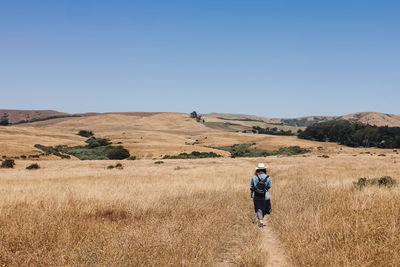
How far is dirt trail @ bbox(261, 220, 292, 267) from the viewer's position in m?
6.19

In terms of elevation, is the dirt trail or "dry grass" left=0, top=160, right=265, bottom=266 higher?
"dry grass" left=0, top=160, right=265, bottom=266

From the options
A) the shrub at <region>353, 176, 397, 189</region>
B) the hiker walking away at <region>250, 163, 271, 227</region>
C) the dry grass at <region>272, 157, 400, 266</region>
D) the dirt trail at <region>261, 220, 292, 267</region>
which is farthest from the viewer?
the shrub at <region>353, 176, 397, 189</region>

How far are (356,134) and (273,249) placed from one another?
423 ft

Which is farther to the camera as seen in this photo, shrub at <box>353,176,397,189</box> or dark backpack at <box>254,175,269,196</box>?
shrub at <box>353,176,397,189</box>

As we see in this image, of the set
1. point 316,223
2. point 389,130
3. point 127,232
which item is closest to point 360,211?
point 316,223

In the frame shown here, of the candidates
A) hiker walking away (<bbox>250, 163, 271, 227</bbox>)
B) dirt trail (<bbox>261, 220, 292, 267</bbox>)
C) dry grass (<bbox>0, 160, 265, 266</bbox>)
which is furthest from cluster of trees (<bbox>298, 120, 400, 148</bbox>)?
dry grass (<bbox>0, 160, 265, 266</bbox>)

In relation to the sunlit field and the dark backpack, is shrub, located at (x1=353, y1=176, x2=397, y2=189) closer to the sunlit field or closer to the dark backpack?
the sunlit field

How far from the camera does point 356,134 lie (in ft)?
393

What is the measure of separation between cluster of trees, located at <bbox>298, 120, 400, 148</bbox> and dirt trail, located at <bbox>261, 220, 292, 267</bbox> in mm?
110709

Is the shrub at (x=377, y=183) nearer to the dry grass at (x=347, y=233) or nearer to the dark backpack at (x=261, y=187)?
the dry grass at (x=347, y=233)

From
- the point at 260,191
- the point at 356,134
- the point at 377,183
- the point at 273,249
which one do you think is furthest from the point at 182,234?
the point at 356,134

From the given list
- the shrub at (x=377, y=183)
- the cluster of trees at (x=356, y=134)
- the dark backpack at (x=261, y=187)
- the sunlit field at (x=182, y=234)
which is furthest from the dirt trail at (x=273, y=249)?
the cluster of trees at (x=356, y=134)

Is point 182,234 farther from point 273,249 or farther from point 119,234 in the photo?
point 273,249

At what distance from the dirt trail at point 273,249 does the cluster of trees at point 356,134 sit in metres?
111
